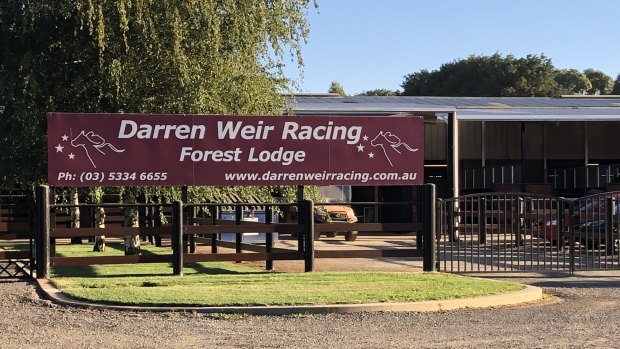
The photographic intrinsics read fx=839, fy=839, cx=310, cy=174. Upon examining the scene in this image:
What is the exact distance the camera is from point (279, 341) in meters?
9.55

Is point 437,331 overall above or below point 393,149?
below

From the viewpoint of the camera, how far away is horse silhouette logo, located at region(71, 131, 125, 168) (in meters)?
16.0

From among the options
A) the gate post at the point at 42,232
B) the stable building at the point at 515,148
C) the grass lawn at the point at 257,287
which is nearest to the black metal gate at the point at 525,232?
the grass lawn at the point at 257,287

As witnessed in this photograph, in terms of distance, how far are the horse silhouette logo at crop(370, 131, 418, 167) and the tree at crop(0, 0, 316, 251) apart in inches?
176

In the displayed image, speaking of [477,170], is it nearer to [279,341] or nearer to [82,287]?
[82,287]

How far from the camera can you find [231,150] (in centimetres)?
1677

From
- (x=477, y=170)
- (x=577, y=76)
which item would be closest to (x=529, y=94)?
(x=577, y=76)

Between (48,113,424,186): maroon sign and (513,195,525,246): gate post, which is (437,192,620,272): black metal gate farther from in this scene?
(48,113,424,186): maroon sign

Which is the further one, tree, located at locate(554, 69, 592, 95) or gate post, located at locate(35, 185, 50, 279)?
tree, located at locate(554, 69, 592, 95)

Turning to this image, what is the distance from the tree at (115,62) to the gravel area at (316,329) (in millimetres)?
7606

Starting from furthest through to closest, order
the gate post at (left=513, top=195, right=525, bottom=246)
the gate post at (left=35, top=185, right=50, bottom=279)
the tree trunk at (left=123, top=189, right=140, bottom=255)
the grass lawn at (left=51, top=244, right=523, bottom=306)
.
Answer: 1. the tree trunk at (left=123, top=189, right=140, bottom=255)
2. the gate post at (left=513, top=195, right=525, bottom=246)
3. the gate post at (left=35, top=185, right=50, bottom=279)
4. the grass lawn at (left=51, top=244, right=523, bottom=306)

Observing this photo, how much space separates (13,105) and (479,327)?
1303 centimetres

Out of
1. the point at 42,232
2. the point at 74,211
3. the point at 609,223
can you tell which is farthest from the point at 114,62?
the point at 609,223

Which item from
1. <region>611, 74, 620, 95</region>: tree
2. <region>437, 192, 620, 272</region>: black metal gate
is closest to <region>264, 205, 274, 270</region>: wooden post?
<region>437, 192, 620, 272</region>: black metal gate
